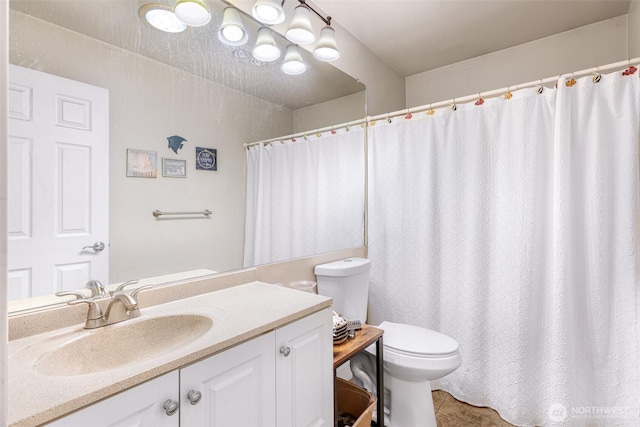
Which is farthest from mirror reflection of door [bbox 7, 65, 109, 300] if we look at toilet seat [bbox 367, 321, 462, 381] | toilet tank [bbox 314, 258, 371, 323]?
toilet seat [bbox 367, 321, 462, 381]

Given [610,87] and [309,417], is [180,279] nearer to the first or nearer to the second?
[309,417]

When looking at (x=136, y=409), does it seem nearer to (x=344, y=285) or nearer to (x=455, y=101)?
(x=344, y=285)

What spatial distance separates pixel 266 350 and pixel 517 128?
68.3 inches

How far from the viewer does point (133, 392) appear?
0.64m

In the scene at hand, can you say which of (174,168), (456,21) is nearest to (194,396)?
(174,168)

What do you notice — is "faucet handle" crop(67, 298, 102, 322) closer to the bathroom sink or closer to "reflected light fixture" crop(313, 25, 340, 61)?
the bathroom sink

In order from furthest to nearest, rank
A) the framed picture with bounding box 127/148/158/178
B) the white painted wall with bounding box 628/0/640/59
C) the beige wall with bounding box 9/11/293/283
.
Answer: the white painted wall with bounding box 628/0/640/59, the framed picture with bounding box 127/148/158/178, the beige wall with bounding box 9/11/293/283

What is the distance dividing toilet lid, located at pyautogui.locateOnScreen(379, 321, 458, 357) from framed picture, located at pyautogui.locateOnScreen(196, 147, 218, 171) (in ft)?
4.08

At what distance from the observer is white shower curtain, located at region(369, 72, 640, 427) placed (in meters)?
1.45

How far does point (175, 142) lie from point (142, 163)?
0.16 m

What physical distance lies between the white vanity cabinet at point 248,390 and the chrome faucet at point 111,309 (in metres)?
0.36

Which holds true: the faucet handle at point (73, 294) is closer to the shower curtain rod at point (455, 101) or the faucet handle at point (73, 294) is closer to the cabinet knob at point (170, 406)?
the cabinet knob at point (170, 406)

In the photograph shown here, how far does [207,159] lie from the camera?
4.56 feet

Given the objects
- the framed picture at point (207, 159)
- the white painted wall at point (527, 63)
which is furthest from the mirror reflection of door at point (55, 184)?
the white painted wall at point (527, 63)
